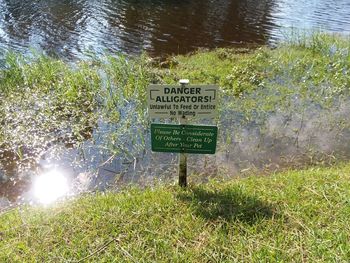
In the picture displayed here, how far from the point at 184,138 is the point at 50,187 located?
7.41 ft

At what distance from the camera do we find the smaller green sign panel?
349 centimetres

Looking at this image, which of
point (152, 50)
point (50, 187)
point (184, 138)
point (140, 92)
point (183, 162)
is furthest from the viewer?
point (152, 50)

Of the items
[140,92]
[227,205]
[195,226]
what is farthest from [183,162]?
[140,92]

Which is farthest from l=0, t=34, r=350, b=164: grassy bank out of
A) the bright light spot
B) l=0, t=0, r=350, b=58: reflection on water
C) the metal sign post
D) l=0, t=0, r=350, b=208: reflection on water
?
l=0, t=0, r=350, b=58: reflection on water

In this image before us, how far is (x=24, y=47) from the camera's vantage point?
34.3 ft

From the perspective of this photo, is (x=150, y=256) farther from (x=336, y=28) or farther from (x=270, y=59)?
(x=336, y=28)

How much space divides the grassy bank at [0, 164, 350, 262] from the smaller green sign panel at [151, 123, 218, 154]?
1.63 feet

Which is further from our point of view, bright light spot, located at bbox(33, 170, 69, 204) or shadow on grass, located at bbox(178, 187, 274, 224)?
bright light spot, located at bbox(33, 170, 69, 204)

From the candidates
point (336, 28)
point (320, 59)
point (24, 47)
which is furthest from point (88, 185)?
point (336, 28)

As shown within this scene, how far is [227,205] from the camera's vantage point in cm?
345

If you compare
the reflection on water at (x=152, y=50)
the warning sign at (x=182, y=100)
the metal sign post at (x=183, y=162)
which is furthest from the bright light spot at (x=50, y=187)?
the warning sign at (x=182, y=100)

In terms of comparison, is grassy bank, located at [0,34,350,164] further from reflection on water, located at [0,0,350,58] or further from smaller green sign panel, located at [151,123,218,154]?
reflection on water, located at [0,0,350,58]

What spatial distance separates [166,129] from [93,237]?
4.01 ft

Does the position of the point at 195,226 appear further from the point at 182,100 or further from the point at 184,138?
the point at 182,100
